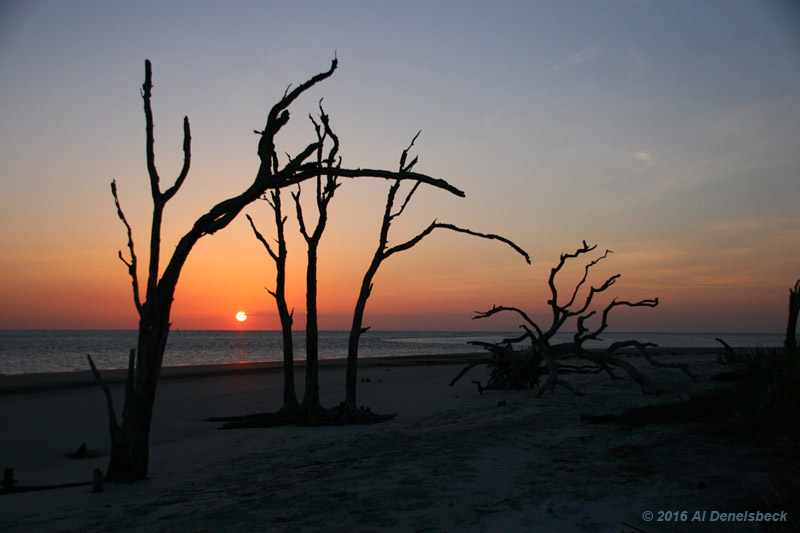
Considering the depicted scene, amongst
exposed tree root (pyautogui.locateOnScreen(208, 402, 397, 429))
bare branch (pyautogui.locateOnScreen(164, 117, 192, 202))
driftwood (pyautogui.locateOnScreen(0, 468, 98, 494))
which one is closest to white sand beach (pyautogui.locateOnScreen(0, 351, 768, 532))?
driftwood (pyautogui.locateOnScreen(0, 468, 98, 494))

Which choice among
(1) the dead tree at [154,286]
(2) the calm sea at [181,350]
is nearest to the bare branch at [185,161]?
(1) the dead tree at [154,286]

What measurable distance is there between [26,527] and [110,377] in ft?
69.1

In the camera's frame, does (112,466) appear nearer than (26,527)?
No

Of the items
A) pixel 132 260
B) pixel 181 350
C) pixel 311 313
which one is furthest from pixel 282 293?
pixel 181 350

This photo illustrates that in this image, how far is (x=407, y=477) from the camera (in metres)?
5.71

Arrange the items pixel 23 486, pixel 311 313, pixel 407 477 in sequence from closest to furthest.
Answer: pixel 407 477
pixel 23 486
pixel 311 313

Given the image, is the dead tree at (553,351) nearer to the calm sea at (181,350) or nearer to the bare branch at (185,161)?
the bare branch at (185,161)

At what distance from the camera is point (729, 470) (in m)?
5.20

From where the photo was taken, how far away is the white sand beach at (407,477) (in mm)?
4473

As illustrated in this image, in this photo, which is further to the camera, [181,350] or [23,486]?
[181,350]

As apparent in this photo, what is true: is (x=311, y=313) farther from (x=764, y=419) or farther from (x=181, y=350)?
(x=181, y=350)

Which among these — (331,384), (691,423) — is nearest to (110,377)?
(331,384)

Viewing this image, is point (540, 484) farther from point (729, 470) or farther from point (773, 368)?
point (773, 368)

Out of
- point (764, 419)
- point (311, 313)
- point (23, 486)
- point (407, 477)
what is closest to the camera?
point (407, 477)
